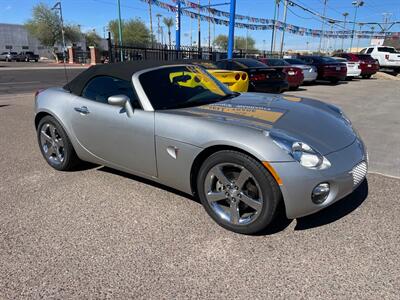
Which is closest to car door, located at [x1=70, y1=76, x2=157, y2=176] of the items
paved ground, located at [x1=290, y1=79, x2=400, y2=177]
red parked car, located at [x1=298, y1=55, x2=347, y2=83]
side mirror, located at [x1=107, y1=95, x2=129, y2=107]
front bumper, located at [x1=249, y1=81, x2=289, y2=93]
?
side mirror, located at [x1=107, y1=95, x2=129, y2=107]

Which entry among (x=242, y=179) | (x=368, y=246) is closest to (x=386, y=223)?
(x=368, y=246)

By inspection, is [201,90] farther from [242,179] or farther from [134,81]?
[242,179]

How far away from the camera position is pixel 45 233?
2812 mm

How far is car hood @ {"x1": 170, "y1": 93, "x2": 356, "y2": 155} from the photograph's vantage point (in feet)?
9.01

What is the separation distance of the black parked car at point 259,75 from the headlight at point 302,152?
7.70 meters

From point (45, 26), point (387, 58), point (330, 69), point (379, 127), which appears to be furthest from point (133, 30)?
point (379, 127)

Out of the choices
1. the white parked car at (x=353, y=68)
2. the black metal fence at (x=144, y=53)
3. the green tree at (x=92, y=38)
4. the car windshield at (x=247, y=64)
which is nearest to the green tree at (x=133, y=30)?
the green tree at (x=92, y=38)

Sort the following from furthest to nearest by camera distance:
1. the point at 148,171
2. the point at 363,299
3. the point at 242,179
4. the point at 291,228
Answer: the point at 148,171
the point at 291,228
the point at 242,179
the point at 363,299

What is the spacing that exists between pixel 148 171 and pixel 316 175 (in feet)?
5.21

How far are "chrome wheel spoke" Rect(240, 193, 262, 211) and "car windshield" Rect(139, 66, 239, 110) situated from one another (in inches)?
44.9

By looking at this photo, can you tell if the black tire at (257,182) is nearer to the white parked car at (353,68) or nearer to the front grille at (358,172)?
the front grille at (358,172)

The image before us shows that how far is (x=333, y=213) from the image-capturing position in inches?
120

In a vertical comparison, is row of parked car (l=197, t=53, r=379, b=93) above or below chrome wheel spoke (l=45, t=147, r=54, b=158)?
above

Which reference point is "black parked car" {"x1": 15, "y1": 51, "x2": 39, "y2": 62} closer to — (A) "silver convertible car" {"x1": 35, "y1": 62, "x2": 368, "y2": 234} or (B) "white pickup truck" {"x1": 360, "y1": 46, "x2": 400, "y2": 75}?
(B) "white pickup truck" {"x1": 360, "y1": 46, "x2": 400, "y2": 75}
